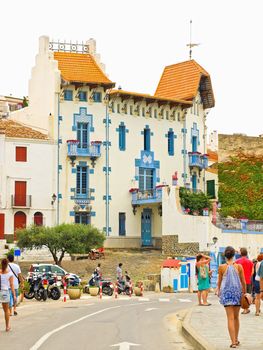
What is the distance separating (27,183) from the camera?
182ft

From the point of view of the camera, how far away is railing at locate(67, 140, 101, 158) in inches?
2232

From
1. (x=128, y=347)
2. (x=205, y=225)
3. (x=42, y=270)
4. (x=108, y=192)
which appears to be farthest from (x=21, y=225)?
(x=128, y=347)

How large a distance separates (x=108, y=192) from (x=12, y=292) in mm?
40427

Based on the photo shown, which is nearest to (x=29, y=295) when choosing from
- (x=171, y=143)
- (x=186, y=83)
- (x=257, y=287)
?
(x=257, y=287)

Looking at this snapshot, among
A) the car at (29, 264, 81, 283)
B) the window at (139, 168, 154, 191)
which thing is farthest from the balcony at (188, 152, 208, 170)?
the car at (29, 264, 81, 283)

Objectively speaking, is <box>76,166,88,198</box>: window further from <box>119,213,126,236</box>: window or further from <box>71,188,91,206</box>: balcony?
<box>119,213,126,236</box>: window

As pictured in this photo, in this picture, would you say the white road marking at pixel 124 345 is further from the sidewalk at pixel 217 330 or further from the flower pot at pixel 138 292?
the flower pot at pixel 138 292

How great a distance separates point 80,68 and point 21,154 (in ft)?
27.5

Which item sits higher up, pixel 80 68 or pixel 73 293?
pixel 80 68

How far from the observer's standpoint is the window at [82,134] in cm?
5778

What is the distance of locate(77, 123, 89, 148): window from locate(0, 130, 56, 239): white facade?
2.23m

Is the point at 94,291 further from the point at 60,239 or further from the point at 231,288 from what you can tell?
the point at 231,288

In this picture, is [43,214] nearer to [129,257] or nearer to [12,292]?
[129,257]

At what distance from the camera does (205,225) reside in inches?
2151
